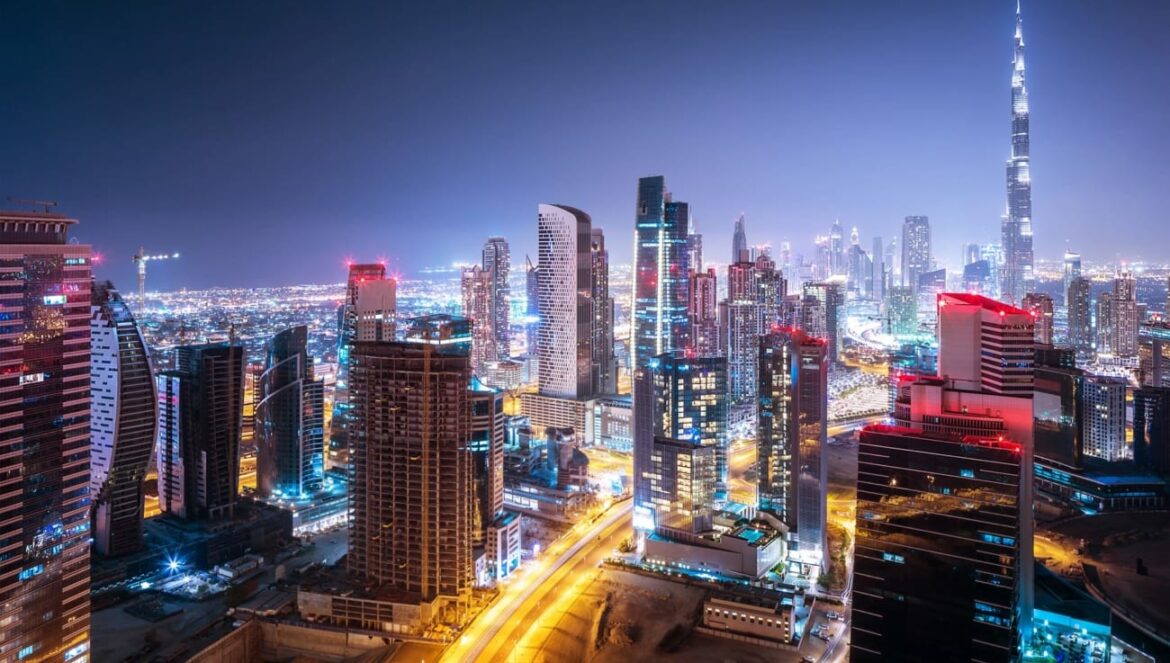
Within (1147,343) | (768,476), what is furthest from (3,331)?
(1147,343)

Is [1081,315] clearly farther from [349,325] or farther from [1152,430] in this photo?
[349,325]

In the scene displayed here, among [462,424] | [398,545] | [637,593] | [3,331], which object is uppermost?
[3,331]

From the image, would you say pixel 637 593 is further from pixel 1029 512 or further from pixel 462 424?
pixel 1029 512

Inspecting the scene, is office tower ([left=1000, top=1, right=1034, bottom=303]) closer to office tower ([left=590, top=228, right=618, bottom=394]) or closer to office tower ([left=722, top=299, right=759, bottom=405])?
office tower ([left=722, top=299, right=759, bottom=405])

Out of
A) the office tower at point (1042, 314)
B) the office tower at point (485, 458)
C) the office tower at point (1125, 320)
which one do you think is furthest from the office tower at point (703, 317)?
the office tower at point (1125, 320)

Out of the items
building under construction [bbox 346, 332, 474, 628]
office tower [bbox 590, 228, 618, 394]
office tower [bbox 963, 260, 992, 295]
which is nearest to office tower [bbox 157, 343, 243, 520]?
building under construction [bbox 346, 332, 474, 628]

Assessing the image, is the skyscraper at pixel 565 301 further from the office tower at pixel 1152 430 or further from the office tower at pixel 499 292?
the office tower at pixel 1152 430
